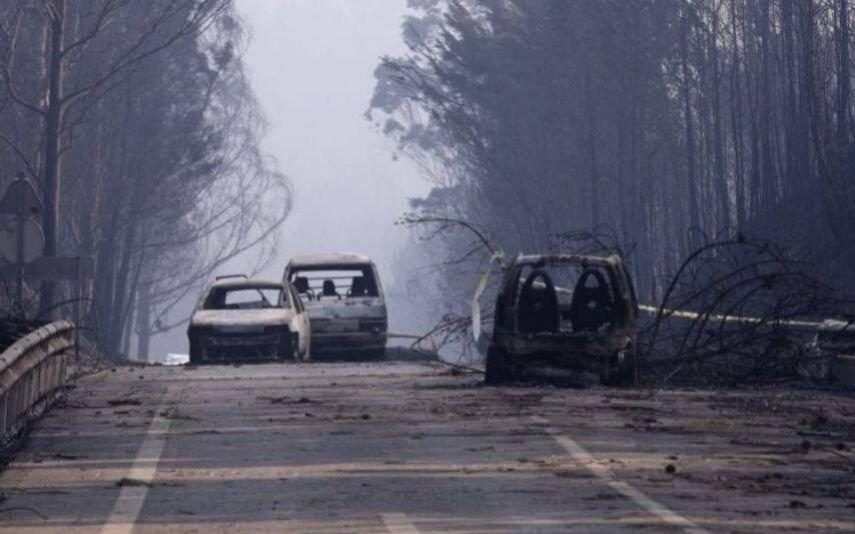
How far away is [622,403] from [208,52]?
2105 inches

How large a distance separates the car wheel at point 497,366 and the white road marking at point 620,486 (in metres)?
5.53

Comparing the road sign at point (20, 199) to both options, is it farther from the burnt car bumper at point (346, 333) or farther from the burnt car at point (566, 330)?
the burnt car at point (566, 330)

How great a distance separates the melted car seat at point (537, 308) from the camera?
23.7 meters

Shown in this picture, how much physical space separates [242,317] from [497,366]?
439 inches

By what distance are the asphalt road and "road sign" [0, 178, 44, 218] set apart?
720 centimetres

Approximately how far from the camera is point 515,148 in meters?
66.5

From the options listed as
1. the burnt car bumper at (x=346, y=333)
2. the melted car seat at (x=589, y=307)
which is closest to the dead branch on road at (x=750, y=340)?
the melted car seat at (x=589, y=307)

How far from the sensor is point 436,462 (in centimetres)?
1565

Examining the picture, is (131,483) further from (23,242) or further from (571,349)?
(23,242)

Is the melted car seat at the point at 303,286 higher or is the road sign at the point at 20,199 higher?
the road sign at the point at 20,199

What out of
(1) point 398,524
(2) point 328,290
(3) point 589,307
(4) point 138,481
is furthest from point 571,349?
(2) point 328,290

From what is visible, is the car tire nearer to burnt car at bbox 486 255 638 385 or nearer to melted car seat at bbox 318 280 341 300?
melted car seat at bbox 318 280 341 300

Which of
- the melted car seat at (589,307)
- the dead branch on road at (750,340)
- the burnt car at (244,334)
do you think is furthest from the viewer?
the burnt car at (244,334)

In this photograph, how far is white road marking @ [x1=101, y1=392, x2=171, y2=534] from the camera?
12555mm
